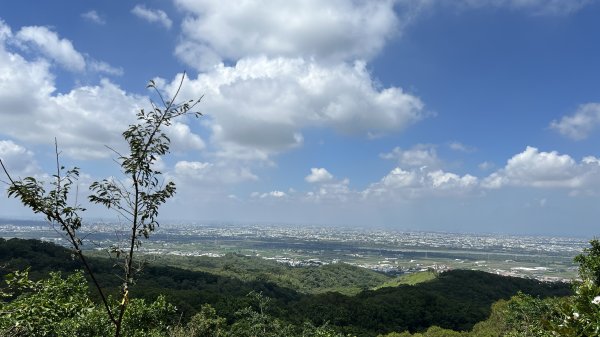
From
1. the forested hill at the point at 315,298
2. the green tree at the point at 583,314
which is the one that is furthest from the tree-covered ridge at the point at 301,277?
the green tree at the point at 583,314

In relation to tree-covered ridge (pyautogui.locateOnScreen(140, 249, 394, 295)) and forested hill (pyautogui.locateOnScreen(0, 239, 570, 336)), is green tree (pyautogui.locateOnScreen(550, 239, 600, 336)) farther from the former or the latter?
tree-covered ridge (pyautogui.locateOnScreen(140, 249, 394, 295))

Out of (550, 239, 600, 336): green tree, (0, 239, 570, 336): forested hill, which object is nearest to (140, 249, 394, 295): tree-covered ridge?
(0, 239, 570, 336): forested hill

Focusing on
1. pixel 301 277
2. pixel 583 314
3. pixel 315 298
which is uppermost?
pixel 583 314

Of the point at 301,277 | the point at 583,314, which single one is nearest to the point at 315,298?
the point at 301,277

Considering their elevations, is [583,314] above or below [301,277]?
above

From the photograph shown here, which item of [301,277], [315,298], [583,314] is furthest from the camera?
[301,277]

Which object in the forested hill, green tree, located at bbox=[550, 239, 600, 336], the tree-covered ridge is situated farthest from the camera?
the tree-covered ridge

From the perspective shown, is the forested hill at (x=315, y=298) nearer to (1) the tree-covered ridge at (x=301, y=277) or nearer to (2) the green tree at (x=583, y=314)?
(1) the tree-covered ridge at (x=301, y=277)

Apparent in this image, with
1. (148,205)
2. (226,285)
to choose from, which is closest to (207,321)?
(148,205)

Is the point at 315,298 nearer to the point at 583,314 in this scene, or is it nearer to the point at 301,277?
the point at 301,277
